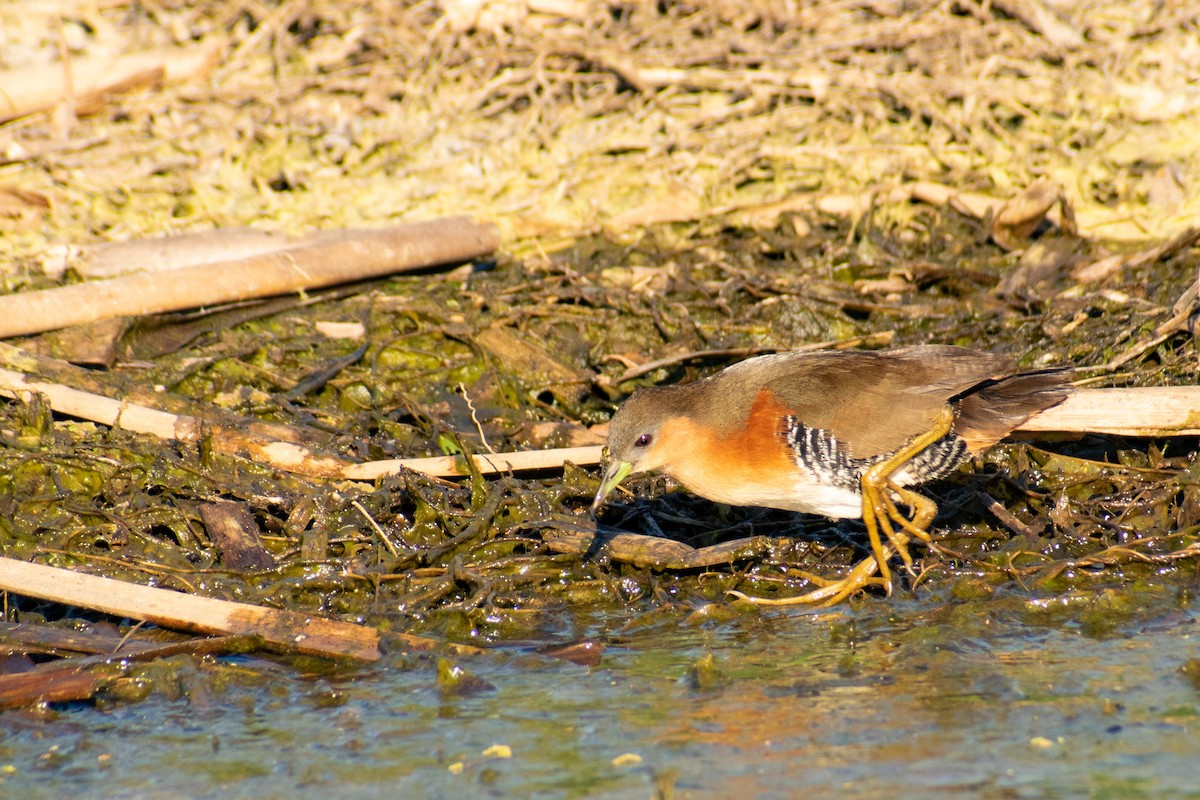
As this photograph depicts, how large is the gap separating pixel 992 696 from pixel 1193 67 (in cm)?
627

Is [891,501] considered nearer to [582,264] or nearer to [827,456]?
[827,456]

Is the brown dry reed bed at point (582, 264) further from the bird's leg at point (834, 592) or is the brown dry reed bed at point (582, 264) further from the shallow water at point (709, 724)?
the shallow water at point (709, 724)

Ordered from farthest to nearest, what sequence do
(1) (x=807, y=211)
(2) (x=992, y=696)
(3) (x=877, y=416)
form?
(1) (x=807, y=211)
(3) (x=877, y=416)
(2) (x=992, y=696)

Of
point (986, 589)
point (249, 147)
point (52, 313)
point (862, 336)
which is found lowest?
point (986, 589)

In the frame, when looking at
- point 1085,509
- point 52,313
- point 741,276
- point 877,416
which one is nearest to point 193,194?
point 52,313

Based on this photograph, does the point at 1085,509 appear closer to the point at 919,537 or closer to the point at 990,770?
the point at 919,537

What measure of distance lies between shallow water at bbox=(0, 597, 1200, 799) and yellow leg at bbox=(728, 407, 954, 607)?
8.7 inches

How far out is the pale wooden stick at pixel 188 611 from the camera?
4426 mm

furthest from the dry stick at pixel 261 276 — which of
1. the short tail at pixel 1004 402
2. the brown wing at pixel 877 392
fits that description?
the short tail at pixel 1004 402

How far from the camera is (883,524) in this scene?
4.89 m

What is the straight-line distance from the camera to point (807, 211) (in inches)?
307

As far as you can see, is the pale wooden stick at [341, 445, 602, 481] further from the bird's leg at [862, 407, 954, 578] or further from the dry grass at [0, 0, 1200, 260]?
the dry grass at [0, 0, 1200, 260]

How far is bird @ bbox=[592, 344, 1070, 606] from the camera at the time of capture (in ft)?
15.7

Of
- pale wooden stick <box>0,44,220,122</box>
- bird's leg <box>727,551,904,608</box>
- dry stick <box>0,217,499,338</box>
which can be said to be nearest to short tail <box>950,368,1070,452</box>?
bird's leg <box>727,551,904,608</box>
